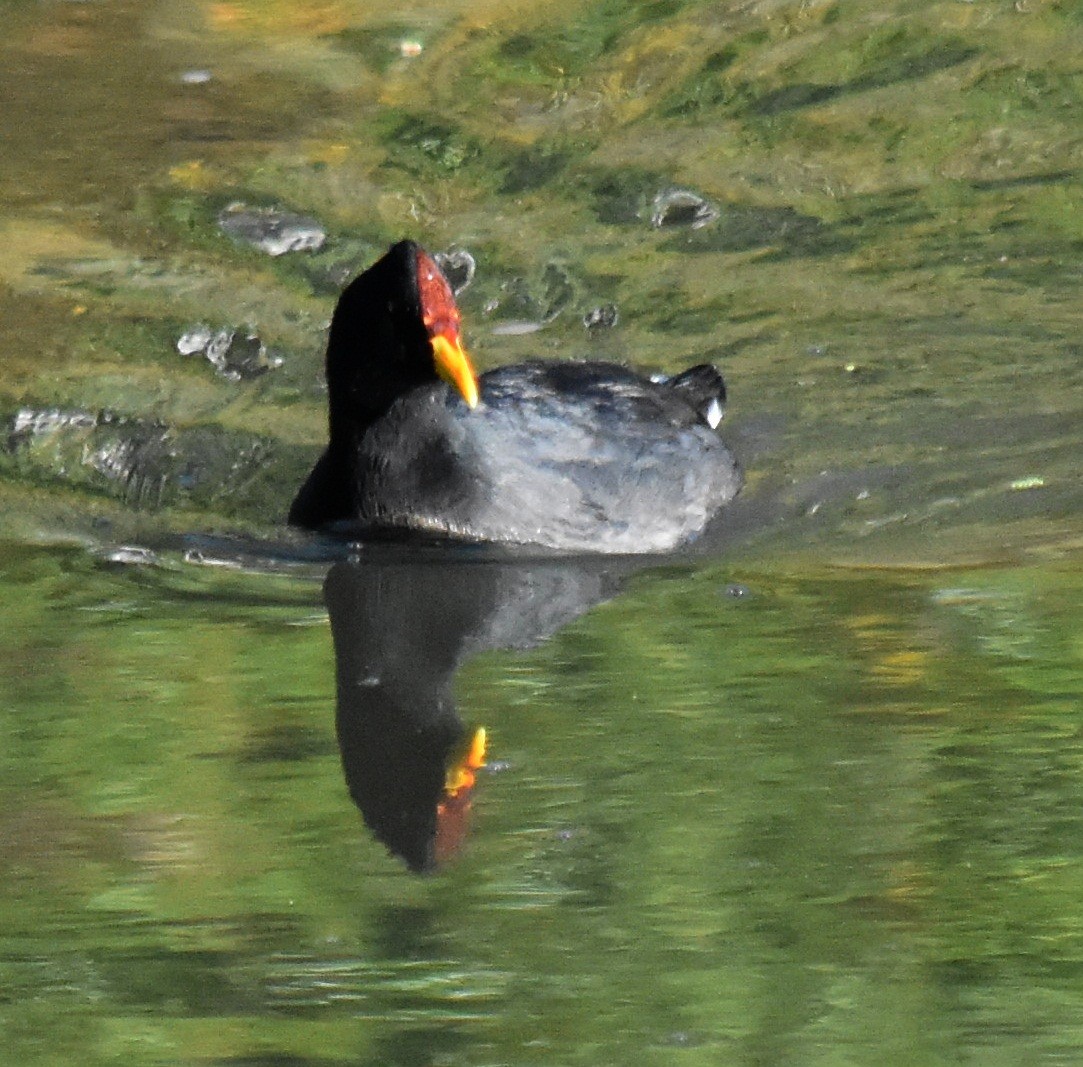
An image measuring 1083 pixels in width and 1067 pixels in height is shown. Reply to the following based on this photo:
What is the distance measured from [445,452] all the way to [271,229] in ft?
9.73

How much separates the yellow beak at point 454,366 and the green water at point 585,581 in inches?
23.9

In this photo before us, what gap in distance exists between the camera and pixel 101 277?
28.3 feet

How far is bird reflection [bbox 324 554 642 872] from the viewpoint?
4430 millimetres

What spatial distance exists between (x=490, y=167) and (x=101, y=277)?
1.76 metres

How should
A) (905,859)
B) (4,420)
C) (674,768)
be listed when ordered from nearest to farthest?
(905,859), (674,768), (4,420)

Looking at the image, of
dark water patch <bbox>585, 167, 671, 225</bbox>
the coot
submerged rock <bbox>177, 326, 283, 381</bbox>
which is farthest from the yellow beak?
dark water patch <bbox>585, 167, 671, 225</bbox>

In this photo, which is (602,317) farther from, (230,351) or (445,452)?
(445,452)

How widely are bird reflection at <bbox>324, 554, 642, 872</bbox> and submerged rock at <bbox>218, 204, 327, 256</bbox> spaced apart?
297 centimetres

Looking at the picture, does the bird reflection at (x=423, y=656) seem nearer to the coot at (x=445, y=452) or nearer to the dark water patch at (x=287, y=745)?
the dark water patch at (x=287, y=745)

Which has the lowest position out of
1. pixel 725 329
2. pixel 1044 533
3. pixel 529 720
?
pixel 725 329

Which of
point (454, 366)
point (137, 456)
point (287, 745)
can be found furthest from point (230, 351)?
point (287, 745)

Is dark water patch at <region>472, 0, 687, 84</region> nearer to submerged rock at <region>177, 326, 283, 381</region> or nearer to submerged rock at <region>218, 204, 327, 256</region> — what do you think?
submerged rock at <region>218, 204, 327, 256</region>

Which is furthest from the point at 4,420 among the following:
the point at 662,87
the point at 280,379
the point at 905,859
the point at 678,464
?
the point at 905,859

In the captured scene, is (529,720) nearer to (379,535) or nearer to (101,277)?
(379,535)
